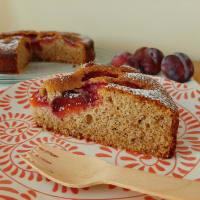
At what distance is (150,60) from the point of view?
2.76 metres

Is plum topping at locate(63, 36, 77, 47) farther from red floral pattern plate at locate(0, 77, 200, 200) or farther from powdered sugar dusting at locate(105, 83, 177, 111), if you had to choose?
powdered sugar dusting at locate(105, 83, 177, 111)

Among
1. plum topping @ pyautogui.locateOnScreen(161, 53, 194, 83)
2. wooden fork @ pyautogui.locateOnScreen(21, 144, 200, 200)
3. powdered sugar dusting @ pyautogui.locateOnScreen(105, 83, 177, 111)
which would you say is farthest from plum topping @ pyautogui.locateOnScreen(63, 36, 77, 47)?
wooden fork @ pyautogui.locateOnScreen(21, 144, 200, 200)

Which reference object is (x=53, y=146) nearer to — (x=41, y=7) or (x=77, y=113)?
(x=77, y=113)

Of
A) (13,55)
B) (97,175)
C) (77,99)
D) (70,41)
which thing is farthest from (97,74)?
(70,41)

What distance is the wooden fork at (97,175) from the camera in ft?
3.72

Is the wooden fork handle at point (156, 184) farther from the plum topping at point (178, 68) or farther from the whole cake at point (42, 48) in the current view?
the whole cake at point (42, 48)

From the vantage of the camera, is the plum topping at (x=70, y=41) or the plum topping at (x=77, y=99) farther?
the plum topping at (x=70, y=41)

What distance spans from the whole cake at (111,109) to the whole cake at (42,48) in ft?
3.99

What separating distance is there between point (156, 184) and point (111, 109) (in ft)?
1.93

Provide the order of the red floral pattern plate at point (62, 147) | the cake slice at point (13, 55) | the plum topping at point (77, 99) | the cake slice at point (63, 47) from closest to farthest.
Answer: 1. the red floral pattern plate at point (62, 147)
2. the plum topping at point (77, 99)
3. the cake slice at point (13, 55)
4. the cake slice at point (63, 47)

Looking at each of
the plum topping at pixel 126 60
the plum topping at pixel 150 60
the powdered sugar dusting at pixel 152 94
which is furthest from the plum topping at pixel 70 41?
the powdered sugar dusting at pixel 152 94

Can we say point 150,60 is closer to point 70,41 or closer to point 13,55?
point 70,41

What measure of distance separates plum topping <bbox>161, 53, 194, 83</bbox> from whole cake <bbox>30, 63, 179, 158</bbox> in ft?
2.60

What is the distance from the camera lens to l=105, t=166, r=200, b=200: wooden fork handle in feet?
3.63
